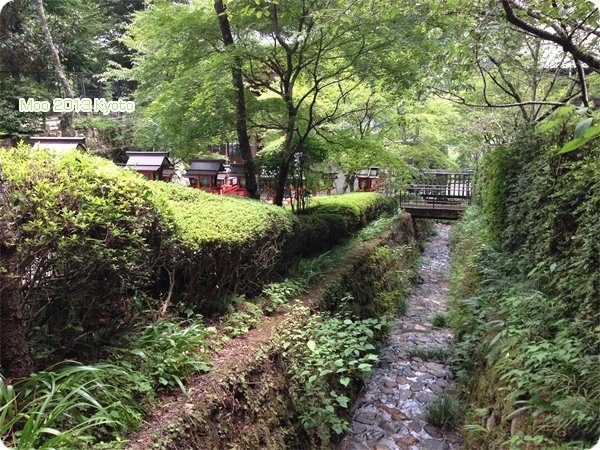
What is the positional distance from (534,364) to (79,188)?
3467 mm

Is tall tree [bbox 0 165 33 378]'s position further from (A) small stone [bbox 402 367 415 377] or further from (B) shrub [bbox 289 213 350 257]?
(A) small stone [bbox 402 367 415 377]

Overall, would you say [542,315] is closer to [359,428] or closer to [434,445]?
[434,445]

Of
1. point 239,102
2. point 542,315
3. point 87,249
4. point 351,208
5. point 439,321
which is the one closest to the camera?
point 87,249

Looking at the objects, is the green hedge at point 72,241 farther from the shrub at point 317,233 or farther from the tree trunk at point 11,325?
the shrub at point 317,233

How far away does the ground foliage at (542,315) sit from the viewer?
2479 mm

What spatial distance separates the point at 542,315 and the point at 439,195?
13.9m

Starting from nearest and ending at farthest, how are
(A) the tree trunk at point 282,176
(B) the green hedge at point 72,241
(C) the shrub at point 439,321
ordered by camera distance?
1. (B) the green hedge at point 72,241
2. (C) the shrub at point 439,321
3. (A) the tree trunk at point 282,176

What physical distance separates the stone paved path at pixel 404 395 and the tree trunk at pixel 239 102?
13.1ft

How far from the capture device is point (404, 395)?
5211mm

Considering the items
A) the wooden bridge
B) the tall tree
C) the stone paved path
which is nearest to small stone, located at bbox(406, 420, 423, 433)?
the stone paved path

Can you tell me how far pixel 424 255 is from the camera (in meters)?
14.8

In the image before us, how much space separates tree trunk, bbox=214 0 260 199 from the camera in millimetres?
6133

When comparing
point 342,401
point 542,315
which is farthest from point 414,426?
point 542,315

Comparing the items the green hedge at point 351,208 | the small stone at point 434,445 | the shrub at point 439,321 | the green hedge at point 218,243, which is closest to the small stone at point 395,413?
the small stone at point 434,445
